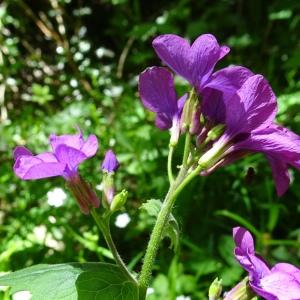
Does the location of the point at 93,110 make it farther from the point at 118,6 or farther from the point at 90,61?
the point at 118,6

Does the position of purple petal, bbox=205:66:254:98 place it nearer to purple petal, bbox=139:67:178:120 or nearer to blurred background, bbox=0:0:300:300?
purple petal, bbox=139:67:178:120

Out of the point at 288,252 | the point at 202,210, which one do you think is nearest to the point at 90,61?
the point at 202,210

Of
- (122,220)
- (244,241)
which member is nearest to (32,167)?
(244,241)

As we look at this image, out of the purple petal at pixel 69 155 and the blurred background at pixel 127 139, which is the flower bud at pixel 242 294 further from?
the purple petal at pixel 69 155

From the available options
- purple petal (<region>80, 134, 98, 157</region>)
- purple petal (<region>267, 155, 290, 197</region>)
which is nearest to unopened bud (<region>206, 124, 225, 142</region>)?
purple petal (<region>267, 155, 290, 197</region>)

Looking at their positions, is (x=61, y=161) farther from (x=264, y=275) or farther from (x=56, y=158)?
(x=264, y=275)

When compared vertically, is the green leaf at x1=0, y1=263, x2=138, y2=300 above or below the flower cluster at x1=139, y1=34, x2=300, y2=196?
below

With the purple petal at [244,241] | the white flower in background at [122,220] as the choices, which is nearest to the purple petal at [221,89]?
the purple petal at [244,241]
